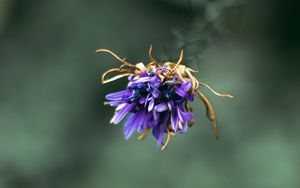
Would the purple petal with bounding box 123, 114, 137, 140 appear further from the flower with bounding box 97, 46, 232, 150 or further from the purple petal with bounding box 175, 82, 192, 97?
the purple petal with bounding box 175, 82, 192, 97

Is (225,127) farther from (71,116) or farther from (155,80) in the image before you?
(155,80)

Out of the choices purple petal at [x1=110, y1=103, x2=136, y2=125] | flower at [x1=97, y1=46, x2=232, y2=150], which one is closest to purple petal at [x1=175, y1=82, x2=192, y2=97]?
flower at [x1=97, y1=46, x2=232, y2=150]

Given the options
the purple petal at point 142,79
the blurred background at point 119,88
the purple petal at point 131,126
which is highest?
the blurred background at point 119,88

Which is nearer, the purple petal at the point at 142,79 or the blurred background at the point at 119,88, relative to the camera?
the purple petal at the point at 142,79

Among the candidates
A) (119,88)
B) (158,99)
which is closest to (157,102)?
(158,99)

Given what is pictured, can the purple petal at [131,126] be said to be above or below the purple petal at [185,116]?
below

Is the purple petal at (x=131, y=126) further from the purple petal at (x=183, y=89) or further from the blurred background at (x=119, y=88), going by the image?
the blurred background at (x=119, y=88)

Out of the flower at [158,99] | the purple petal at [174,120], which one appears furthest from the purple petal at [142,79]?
the purple petal at [174,120]

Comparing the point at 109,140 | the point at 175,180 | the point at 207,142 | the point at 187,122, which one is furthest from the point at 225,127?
the point at 187,122
